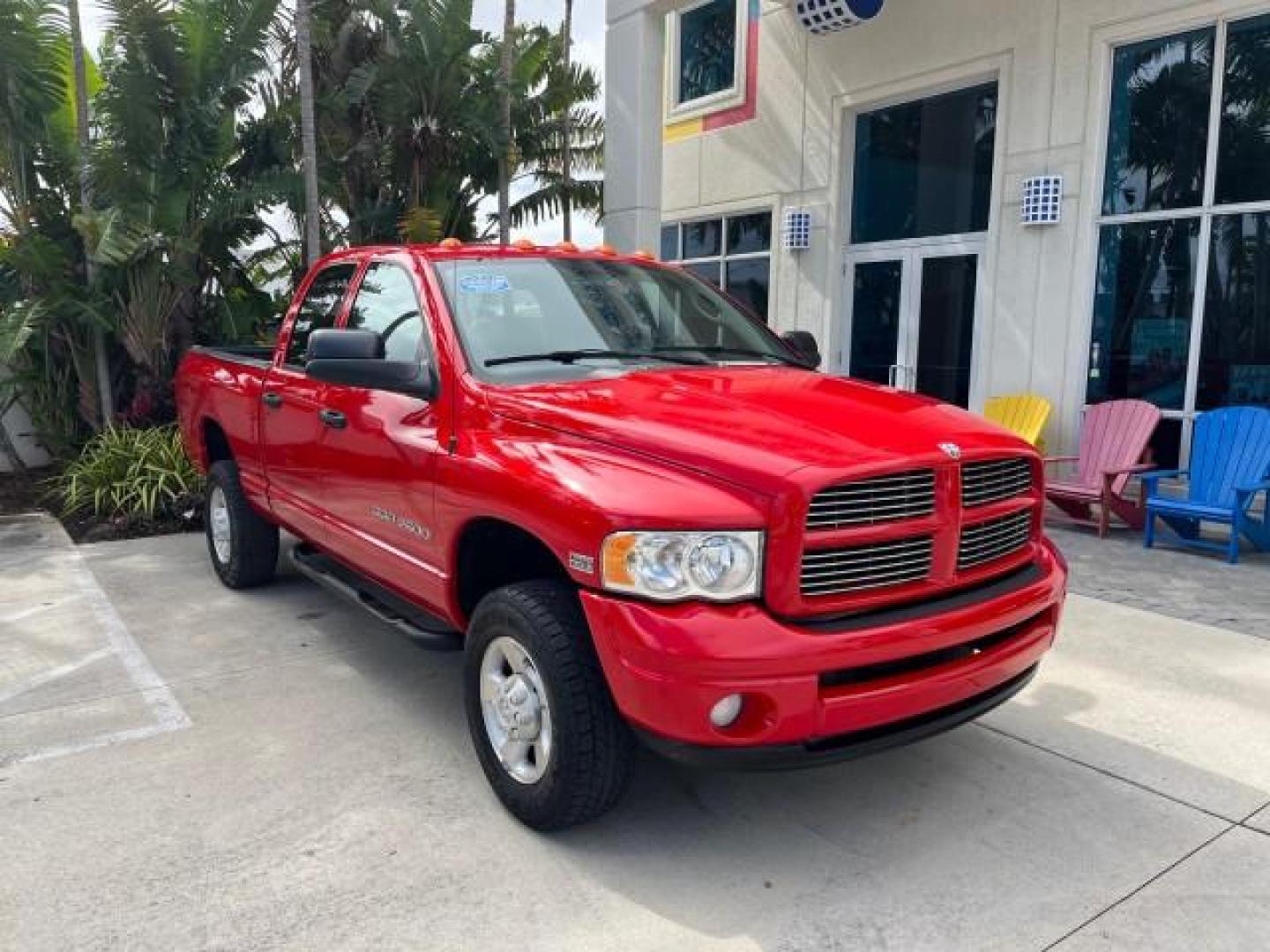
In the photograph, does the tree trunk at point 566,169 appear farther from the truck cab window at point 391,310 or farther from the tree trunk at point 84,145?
the truck cab window at point 391,310

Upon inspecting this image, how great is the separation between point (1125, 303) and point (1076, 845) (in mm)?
6664

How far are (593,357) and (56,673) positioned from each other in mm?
3083

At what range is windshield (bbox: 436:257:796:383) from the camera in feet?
12.0

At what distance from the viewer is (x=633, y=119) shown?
35.2 ft

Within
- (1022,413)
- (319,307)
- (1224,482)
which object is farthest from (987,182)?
(319,307)

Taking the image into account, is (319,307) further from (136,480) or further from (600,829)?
(136,480)

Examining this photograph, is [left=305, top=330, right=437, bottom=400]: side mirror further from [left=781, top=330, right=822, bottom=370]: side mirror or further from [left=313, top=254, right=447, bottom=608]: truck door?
[left=781, top=330, right=822, bottom=370]: side mirror

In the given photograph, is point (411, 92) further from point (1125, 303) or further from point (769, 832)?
point (769, 832)

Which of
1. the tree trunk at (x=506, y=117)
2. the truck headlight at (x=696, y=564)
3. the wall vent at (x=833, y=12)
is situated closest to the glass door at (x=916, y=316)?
the wall vent at (x=833, y=12)

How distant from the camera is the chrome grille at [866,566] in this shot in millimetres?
2680

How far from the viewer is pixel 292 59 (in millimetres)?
12992

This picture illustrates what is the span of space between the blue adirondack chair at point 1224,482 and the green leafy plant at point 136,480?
775 cm

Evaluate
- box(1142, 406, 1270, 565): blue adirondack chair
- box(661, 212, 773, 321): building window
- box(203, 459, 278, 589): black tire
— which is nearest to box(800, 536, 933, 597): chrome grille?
box(203, 459, 278, 589): black tire

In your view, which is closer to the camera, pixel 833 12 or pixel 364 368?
pixel 364 368
